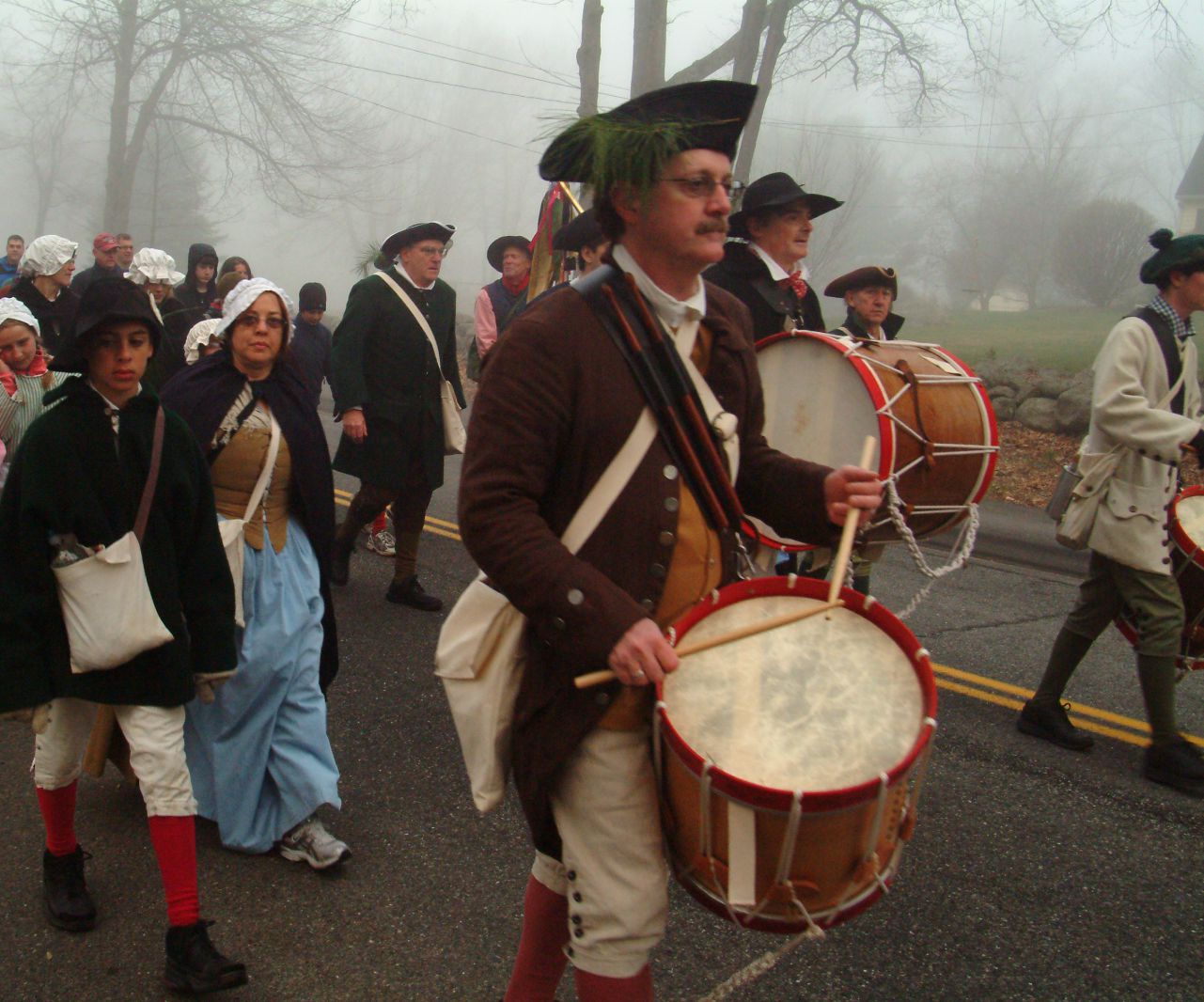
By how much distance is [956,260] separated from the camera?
48750 millimetres

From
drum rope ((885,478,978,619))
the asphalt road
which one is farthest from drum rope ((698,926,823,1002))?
drum rope ((885,478,978,619))

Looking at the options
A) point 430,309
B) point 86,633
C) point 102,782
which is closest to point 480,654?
point 86,633

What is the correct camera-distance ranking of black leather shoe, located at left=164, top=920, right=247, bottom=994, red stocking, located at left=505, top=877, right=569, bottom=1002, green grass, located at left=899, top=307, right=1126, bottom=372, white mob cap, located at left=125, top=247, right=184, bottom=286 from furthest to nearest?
green grass, located at left=899, top=307, right=1126, bottom=372, white mob cap, located at left=125, top=247, right=184, bottom=286, black leather shoe, located at left=164, top=920, right=247, bottom=994, red stocking, located at left=505, top=877, right=569, bottom=1002

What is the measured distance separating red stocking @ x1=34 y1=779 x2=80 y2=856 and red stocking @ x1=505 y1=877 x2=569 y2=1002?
151 cm

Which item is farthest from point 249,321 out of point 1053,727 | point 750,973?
point 1053,727

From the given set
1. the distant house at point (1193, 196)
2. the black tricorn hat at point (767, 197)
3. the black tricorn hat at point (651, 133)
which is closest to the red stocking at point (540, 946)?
the black tricorn hat at point (651, 133)

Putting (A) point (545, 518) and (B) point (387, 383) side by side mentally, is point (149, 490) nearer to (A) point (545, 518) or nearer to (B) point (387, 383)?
(A) point (545, 518)

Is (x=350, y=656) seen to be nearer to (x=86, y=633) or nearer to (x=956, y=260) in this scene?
(x=86, y=633)

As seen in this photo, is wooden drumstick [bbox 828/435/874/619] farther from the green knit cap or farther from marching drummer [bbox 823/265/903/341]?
marching drummer [bbox 823/265/903/341]

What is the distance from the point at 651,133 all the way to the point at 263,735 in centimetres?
245

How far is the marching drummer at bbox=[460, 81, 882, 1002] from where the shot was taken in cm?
205

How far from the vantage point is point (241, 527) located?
3.82m

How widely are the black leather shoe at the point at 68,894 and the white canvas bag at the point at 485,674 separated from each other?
1.61 m

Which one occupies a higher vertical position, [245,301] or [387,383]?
[245,301]
